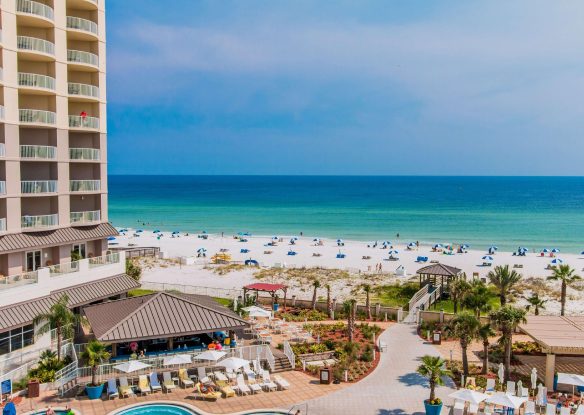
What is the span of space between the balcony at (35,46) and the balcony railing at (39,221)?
916 centimetres

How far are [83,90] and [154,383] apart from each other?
19438 mm

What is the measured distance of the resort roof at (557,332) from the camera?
80.1ft

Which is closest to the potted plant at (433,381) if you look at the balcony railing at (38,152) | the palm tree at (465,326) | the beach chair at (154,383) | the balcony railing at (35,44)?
the palm tree at (465,326)

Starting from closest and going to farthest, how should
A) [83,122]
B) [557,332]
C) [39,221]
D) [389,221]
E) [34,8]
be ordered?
[557,332]
[34,8]
[39,221]
[83,122]
[389,221]

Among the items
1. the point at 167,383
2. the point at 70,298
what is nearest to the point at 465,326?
the point at 167,383

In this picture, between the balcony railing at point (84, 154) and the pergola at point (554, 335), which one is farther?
the balcony railing at point (84, 154)

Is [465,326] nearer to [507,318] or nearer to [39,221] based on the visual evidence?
[507,318]

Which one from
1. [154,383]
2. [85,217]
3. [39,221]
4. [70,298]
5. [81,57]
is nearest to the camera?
[154,383]

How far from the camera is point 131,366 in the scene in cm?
2425

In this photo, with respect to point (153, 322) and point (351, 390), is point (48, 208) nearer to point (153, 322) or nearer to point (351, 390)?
point (153, 322)

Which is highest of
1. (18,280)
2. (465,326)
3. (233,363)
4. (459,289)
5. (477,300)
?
(18,280)

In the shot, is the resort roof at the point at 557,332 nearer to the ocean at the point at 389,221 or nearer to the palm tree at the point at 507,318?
the palm tree at the point at 507,318

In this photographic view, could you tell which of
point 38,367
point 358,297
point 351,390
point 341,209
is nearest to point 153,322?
point 38,367

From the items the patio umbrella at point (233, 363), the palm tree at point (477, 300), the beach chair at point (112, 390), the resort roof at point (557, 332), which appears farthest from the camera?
the palm tree at point (477, 300)
